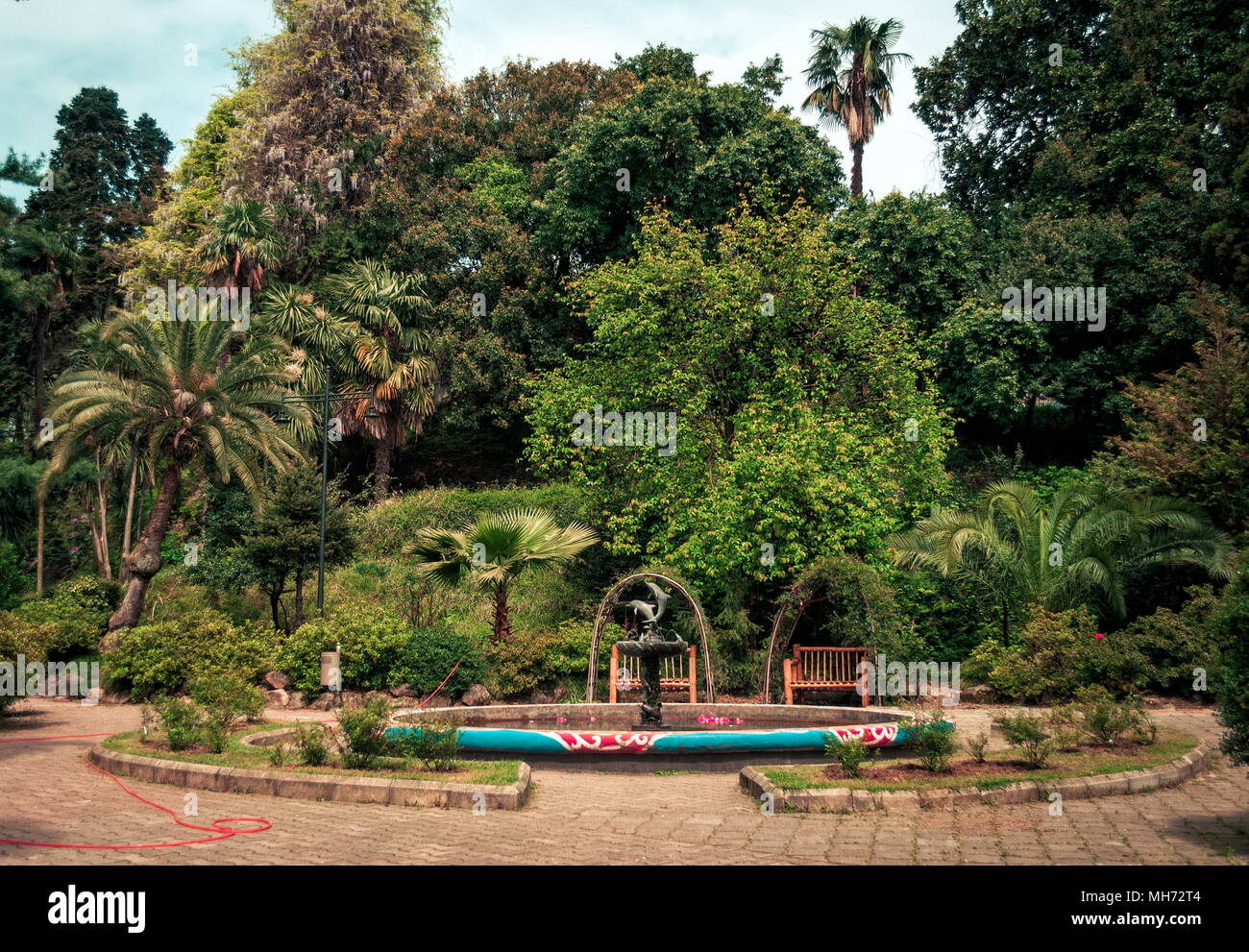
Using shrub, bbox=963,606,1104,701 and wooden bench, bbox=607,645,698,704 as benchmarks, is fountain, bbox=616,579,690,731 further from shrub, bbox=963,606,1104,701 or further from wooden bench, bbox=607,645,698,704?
shrub, bbox=963,606,1104,701

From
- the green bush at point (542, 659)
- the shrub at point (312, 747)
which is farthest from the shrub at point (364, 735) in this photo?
the green bush at point (542, 659)

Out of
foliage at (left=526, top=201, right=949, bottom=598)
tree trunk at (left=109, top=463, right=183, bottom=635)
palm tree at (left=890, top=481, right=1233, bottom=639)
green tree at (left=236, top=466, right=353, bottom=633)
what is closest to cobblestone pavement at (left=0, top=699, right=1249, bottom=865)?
palm tree at (left=890, top=481, right=1233, bottom=639)

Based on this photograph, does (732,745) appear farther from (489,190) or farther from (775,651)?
(489,190)

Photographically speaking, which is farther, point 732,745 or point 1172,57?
point 1172,57

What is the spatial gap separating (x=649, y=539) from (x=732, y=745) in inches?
393

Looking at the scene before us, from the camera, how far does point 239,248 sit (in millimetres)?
29969

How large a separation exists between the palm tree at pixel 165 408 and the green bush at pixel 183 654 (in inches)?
182

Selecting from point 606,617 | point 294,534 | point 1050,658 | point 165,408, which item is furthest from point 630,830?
point 165,408

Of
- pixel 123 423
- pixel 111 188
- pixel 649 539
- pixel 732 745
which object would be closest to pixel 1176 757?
pixel 732 745

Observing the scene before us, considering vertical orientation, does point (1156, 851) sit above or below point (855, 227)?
below

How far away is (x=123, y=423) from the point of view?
70.8ft

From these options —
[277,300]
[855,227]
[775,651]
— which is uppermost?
[855,227]

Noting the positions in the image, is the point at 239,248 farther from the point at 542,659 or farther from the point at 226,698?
the point at 226,698

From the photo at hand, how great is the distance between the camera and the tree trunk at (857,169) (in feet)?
121
